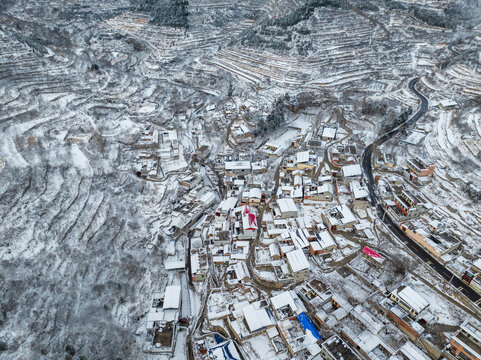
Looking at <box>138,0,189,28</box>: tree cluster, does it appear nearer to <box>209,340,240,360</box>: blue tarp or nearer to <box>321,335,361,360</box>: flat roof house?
<box>209,340,240,360</box>: blue tarp

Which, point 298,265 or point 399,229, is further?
point 399,229

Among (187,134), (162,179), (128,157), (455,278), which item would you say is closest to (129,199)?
(162,179)

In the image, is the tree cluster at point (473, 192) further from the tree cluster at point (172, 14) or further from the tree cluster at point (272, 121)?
the tree cluster at point (172, 14)

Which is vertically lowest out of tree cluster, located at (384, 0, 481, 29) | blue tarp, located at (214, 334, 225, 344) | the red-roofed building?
blue tarp, located at (214, 334, 225, 344)

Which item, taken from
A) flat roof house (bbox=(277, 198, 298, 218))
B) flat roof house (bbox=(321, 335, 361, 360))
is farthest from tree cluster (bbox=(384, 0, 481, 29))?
flat roof house (bbox=(321, 335, 361, 360))

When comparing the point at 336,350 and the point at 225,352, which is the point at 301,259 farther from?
the point at 225,352

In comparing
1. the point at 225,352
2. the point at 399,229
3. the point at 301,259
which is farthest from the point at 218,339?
the point at 399,229

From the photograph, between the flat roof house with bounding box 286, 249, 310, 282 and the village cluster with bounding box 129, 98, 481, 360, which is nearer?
the village cluster with bounding box 129, 98, 481, 360
